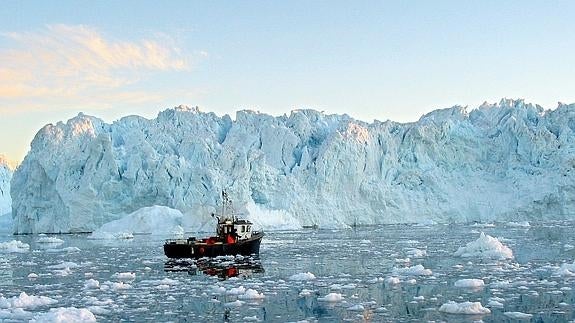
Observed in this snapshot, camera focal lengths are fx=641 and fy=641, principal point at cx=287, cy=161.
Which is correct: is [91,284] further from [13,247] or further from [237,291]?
[13,247]

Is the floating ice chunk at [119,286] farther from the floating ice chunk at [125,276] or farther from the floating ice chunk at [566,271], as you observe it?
the floating ice chunk at [566,271]

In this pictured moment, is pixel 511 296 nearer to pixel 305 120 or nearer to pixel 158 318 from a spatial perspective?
pixel 158 318

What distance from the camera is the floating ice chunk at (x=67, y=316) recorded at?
9.34 meters

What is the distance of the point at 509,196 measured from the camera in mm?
47438

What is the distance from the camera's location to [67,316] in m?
9.41

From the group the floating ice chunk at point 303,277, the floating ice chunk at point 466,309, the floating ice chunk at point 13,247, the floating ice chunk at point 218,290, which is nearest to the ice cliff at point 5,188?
the floating ice chunk at point 13,247

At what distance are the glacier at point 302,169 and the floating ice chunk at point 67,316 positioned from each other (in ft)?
96.8

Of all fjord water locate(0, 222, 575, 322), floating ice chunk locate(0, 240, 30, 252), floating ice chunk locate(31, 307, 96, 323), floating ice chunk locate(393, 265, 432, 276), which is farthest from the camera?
floating ice chunk locate(0, 240, 30, 252)

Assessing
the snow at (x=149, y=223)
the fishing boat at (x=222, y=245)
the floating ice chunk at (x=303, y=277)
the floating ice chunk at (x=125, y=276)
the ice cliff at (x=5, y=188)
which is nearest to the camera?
the floating ice chunk at (x=303, y=277)

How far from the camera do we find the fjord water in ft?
32.9

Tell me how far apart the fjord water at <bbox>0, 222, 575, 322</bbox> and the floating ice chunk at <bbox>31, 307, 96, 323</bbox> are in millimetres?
356

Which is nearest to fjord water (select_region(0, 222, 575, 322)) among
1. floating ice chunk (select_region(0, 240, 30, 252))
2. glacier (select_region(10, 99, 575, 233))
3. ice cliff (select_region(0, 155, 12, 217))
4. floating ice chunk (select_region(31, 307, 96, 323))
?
floating ice chunk (select_region(31, 307, 96, 323))

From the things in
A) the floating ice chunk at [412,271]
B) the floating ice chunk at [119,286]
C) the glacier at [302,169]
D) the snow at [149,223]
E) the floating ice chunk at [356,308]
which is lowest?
the floating ice chunk at [356,308]

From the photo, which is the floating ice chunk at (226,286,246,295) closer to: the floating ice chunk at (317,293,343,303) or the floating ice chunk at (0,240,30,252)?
the floating ice chunk at (317,293,343,303)
